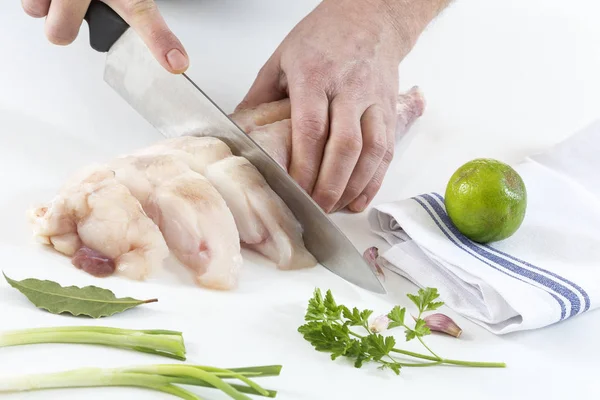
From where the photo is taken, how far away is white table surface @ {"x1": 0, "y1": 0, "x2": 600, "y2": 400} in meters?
2.03

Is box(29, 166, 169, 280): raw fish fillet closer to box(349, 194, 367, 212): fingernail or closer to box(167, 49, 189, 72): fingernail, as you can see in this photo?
box(167, 49, 189, 72): fingernail

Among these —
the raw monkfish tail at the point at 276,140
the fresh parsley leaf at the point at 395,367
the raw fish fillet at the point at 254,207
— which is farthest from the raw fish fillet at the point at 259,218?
the fresh parsley leaf at the point at 395,367

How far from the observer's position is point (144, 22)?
2498 mm

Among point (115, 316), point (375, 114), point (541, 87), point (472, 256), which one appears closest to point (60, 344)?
point (115, 316)

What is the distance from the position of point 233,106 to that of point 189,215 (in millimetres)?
935

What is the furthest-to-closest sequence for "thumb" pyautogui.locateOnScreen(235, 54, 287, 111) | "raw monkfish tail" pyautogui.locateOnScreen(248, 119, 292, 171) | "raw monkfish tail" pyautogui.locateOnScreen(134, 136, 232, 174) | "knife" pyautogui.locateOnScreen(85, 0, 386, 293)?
1. "thumb" pyautogui.locateOnScreen(235, 54, 287, 111)
2. "raw monkfish tail" pyautogui.locateOnScreen(248, 119, 292, 171)
3. "raw monkfish tail" pyautogui.locateOnScreen(134, 136, 232, 174)
4. "knife" pyautogui.locateOnScreen(85, 0, 386, 293)

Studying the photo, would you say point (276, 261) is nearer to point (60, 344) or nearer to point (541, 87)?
point (60, 344)

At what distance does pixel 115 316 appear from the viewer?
2.11 metres

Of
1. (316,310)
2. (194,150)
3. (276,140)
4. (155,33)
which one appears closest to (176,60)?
(155,33)

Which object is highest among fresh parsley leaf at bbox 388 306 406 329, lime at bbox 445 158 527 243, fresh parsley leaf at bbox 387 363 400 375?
lime at bbox 445 158 527 243

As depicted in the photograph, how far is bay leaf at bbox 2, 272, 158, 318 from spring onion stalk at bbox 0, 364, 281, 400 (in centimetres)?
26

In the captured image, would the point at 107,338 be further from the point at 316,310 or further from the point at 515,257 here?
the point at 515,257

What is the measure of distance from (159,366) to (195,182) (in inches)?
27.2

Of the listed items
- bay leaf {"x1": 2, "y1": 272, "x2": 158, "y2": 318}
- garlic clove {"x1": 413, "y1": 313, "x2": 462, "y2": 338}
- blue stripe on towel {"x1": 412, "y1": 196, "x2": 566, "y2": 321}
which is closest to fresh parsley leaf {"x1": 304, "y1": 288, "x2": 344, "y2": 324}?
garlic clove {"x1": 413, "y1": 313, "x2": 462, "y2": 338}
